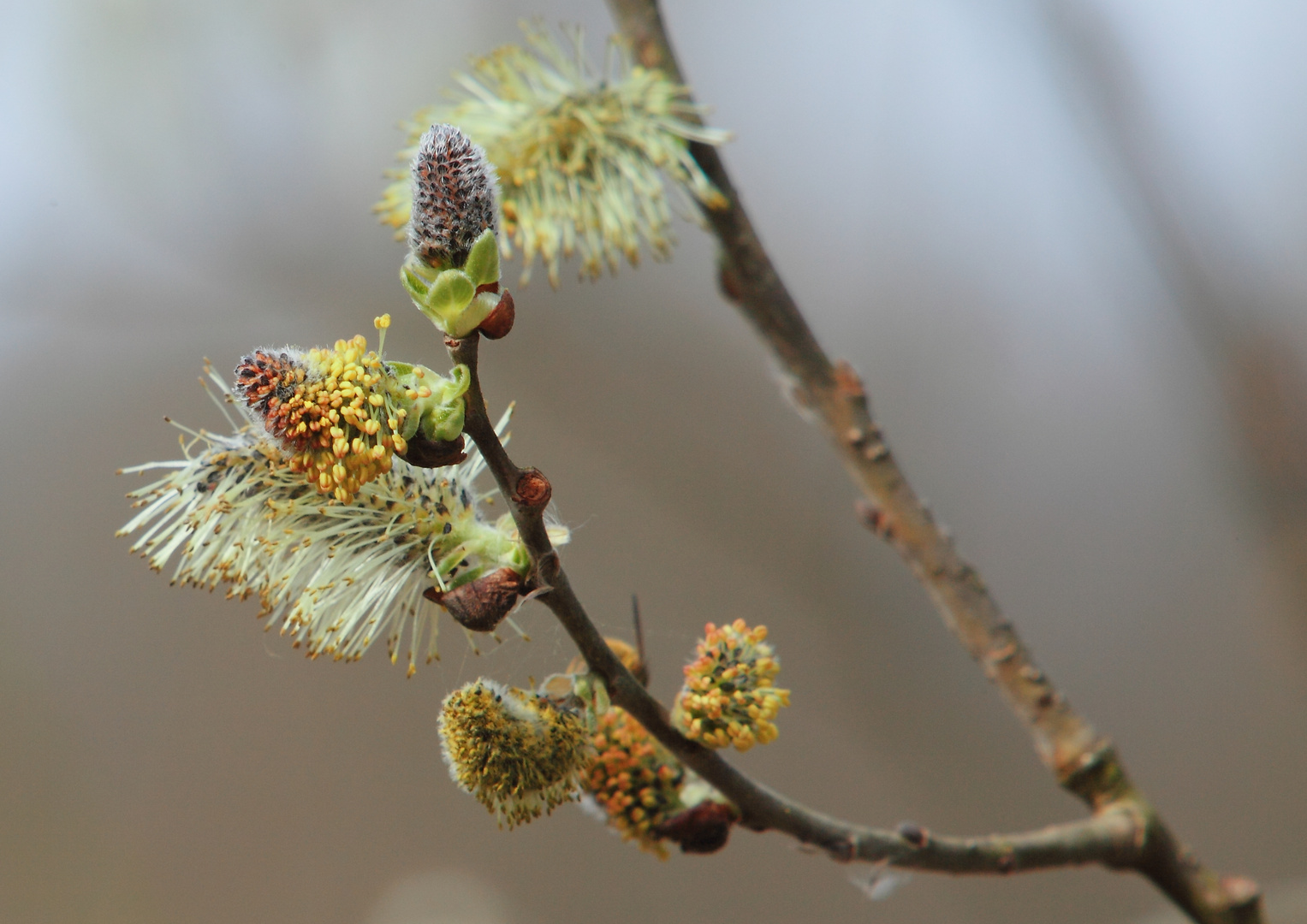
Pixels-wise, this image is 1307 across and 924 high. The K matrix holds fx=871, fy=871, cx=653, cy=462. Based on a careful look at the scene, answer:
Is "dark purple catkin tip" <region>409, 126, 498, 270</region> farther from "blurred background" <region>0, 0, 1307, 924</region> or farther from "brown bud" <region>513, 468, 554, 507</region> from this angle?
"blurred background" <region>0, 0, 1307, 924</region>

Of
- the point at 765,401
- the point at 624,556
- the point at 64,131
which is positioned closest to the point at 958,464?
the point at 765,401

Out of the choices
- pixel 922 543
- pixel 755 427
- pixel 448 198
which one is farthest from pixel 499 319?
pixel 755 427

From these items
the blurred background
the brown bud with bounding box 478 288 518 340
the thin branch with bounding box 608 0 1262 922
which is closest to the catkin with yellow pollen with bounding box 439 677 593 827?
the brown bud with bounding box 478 288 518 340

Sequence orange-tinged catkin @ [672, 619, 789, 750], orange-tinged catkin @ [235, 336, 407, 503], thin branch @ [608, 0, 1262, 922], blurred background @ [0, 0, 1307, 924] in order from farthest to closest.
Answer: blurred background @ [0, 0, 1307, 924] → thin branch @ [608, 0, 1262, 922] → orange-tinged catkin @ [672, 619, 789, 750] → orange-tinged catkin @ [235, 336, 407, 503]

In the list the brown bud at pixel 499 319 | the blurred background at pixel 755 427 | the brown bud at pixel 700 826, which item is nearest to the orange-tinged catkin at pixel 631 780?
the brown bud at pixel 700 826

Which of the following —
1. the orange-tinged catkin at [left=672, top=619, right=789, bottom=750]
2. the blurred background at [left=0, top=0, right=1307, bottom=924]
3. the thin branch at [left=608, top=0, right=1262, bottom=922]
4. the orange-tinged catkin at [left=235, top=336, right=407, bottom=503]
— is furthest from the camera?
the blurred background at [left=0, top=0, right=1307, bottom=924]

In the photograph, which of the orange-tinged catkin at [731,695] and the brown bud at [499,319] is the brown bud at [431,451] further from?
the orange-tinged catkin at [731,695]

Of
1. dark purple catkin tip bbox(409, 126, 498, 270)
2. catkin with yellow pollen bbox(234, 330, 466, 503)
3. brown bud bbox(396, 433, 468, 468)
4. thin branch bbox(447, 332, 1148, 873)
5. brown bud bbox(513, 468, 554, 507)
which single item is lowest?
thin branch bbox(447, 332, 1148, 873)
